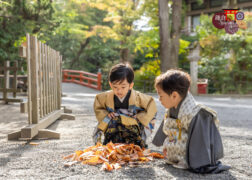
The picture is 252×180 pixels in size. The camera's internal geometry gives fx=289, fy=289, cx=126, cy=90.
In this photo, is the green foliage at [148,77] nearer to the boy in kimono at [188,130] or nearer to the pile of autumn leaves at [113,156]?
the pile of autumn leaves at [113,156]

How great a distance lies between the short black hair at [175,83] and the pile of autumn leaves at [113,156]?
0.70m

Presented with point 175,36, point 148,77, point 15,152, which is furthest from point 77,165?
point 148,77

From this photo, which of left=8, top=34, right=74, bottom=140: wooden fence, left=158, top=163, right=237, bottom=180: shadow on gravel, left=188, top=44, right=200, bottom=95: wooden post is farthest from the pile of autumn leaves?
left=188, top=44, right=200, bottom=95: wooden post

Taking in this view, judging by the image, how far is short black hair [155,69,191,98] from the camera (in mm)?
2354

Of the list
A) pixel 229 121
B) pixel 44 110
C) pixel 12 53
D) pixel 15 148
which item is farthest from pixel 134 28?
pixel 15 148

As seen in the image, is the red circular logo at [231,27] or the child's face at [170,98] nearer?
the child's face at [170,98]

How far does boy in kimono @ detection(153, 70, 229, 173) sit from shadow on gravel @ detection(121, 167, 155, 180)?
25 cm

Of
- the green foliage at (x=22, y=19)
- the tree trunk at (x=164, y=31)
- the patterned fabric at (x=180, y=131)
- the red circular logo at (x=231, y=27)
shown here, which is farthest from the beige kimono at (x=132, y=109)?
the tree trunk at (x=164, y=31)

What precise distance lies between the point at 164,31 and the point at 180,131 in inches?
371

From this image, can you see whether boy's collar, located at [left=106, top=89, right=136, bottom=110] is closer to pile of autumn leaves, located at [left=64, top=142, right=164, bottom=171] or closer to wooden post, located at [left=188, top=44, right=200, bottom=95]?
pile of autumn leaves, located at [left=64, top=142, right=164, bottom=171]

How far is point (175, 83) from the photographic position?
7.72 feet

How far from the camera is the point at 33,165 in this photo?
8.48 feet

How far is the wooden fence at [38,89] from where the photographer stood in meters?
3.71

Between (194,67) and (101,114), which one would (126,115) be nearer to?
(101,114)
